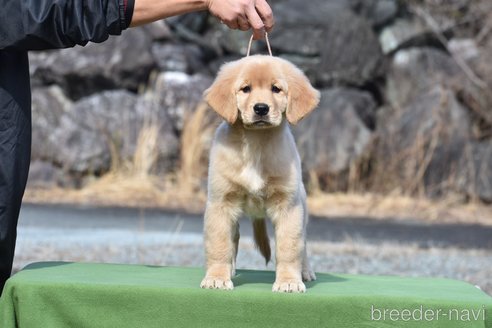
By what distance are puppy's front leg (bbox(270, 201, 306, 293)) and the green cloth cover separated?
11 cm

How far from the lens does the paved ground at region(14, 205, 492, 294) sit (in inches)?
261

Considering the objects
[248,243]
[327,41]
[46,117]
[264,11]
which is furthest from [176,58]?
[264,11]

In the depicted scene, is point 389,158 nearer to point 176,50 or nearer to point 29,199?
point 176,50

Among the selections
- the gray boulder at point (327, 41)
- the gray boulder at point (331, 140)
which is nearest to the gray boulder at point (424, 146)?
the gray boulder at point (331, 140)

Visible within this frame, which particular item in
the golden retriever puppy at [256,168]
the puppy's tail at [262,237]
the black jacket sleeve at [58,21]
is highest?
the black jacket sleeve at [58,21]

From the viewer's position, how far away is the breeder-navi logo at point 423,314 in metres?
3.08

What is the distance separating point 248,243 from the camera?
7727 millimetres

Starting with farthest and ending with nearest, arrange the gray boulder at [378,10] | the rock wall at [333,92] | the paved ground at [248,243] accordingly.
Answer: the gray boulder at [378,10]
the rock wall at [333,92]
the paved ground at [248,243]

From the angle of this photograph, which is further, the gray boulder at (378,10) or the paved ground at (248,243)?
the gray boulder at (378,10)

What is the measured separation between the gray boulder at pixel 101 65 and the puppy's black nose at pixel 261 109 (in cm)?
864

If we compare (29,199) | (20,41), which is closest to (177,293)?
(20,41)

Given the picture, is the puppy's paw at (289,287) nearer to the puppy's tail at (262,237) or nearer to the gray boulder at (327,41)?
the puppy's tail at (262,237)

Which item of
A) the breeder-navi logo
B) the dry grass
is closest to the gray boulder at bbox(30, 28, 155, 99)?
the dry grass

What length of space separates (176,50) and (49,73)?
72.3 inches
